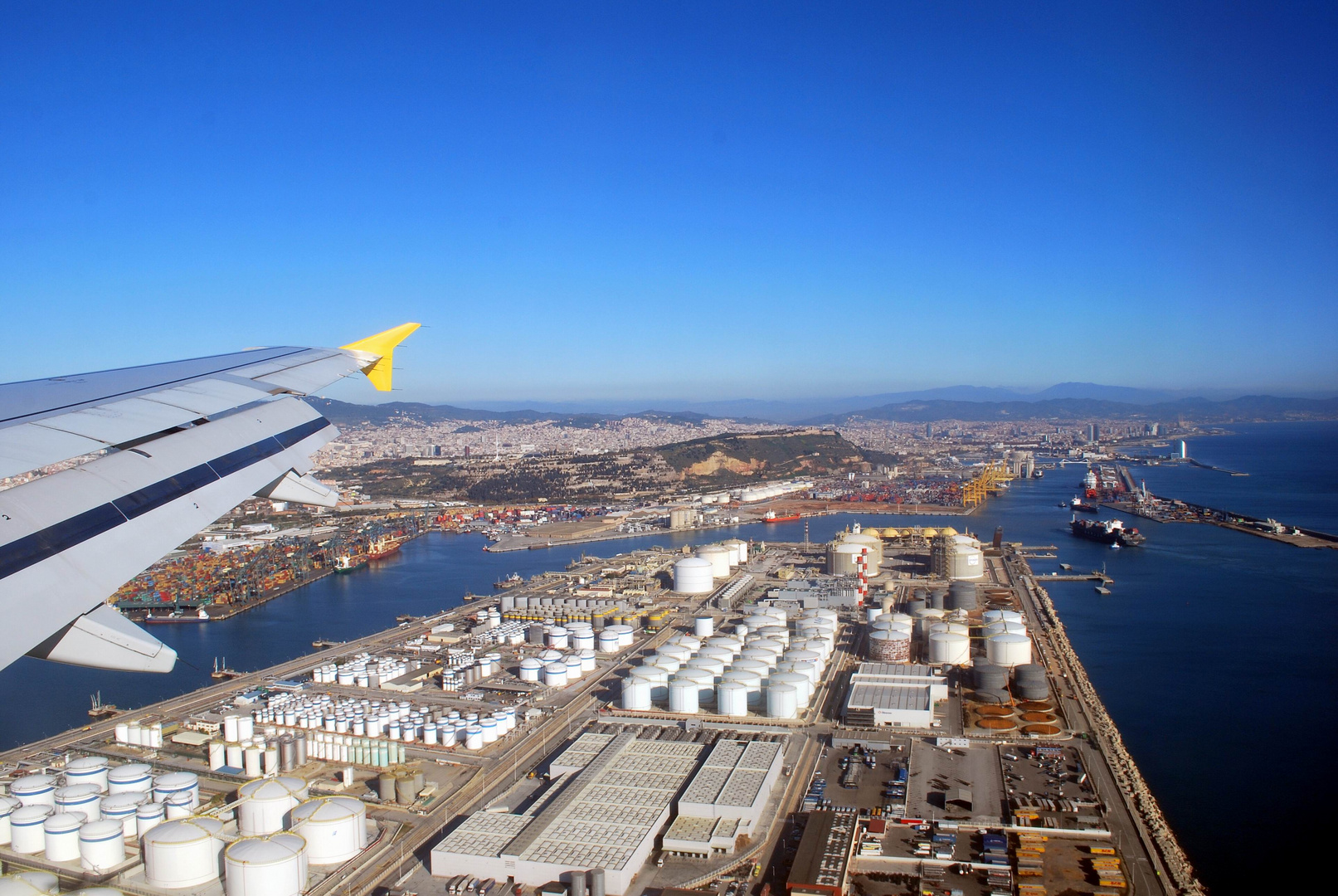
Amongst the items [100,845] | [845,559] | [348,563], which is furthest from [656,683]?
[348,563]

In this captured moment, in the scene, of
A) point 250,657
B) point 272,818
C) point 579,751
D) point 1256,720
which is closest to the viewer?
point 272,818

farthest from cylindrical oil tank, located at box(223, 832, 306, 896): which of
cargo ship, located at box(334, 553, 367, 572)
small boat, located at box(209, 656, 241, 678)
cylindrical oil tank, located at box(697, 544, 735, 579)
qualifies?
cargo ship, located at box(334, 553, 367, 572)

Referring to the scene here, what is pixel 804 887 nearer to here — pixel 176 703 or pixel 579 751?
pixel 579 751

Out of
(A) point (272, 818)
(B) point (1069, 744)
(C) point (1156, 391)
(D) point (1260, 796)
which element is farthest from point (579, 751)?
(C) point (1156, 391)

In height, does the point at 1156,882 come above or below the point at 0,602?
below

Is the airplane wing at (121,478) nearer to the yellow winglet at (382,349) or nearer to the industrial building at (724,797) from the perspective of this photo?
the yellow winglet at (382,349)

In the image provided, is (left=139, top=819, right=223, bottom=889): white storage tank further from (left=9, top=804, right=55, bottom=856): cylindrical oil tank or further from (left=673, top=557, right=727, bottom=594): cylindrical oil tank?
(left=673, top=557, right=727, bottom=594): cylindrical oil tank

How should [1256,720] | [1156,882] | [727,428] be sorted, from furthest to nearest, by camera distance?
[727,428] < [1256,720] < [1156,882]
